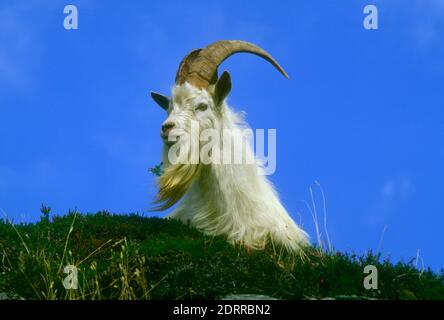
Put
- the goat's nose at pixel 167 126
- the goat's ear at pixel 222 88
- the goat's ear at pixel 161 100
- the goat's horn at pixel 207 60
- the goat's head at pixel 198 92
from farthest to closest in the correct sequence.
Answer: the goat's ear at pixel 161 100
the goat's horn at pixel 207 60
the goat's ear at pixel 222 88
the goat's head at pixel 198 92
the goat's nose at pixel 167 126

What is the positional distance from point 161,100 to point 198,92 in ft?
3.72

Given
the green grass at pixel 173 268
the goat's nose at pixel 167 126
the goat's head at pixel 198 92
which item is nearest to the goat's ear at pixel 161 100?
the goat's head at pixel 198 92

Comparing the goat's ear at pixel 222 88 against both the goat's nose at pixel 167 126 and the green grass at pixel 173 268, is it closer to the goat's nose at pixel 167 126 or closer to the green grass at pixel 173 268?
the goat's nose at pixel 167 126

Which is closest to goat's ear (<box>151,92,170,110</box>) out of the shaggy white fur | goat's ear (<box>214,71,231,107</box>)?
the shaggy white fur

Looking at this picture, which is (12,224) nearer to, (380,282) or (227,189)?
(227,189)

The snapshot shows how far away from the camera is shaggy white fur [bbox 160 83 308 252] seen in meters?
11.1

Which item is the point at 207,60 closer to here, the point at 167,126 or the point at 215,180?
the point at 167,126

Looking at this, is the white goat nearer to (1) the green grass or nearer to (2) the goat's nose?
(2) the goat's nose

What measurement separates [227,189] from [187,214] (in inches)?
37.0

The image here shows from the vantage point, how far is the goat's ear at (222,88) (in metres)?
11.2

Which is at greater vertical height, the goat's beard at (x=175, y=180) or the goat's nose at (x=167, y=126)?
the goat's nose at (x=167, y=126)

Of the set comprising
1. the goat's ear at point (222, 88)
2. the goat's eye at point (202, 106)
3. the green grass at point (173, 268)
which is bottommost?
the green grass at point (173, 268)

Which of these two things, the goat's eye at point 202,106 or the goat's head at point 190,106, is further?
the goat's eye at point 202,106
